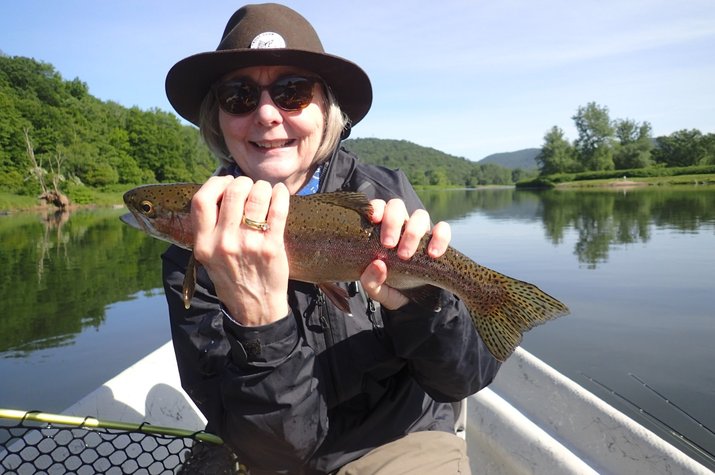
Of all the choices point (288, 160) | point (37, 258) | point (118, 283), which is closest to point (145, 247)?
point (37, 258)

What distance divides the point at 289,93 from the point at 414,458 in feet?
7.75

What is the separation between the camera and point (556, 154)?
14125cm

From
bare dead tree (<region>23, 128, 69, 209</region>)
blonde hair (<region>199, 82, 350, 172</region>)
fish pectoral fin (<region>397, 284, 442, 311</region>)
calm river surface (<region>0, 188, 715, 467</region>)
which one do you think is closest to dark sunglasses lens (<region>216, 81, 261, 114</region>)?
blonde hair (<region>199, 82, 350, 172</region>)

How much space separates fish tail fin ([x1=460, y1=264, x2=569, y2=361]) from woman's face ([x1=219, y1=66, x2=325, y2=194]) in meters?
1.42

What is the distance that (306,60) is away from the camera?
3336 millimetres

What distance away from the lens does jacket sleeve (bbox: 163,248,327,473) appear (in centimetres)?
251

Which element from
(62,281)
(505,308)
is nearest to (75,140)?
(62,281)

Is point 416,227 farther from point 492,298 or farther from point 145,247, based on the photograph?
point 145,247

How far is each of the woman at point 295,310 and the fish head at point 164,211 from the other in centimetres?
13

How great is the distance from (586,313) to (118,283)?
15.6m

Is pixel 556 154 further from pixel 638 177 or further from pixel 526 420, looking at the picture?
pixel 526 420

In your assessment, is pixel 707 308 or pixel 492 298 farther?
pixel 707 308

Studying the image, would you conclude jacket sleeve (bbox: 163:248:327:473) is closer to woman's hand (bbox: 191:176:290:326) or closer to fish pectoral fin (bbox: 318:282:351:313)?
woman's hand (bbox: 191:176:290:326)

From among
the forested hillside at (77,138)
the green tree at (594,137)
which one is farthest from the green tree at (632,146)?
the forested hillside at (77,138)
